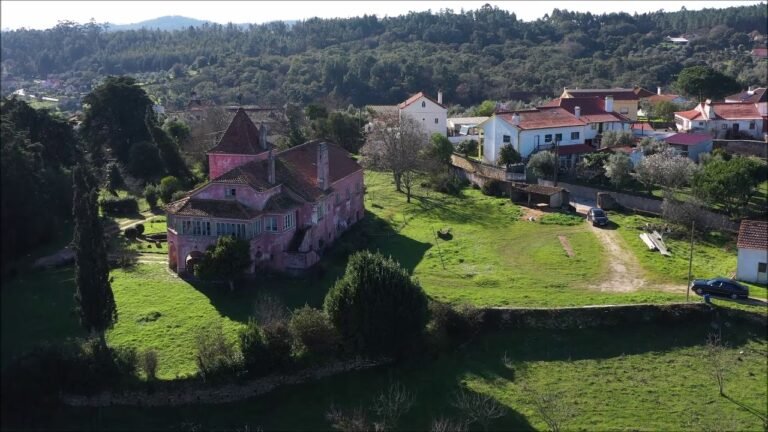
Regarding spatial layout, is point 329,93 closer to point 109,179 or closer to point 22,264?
point 109,179

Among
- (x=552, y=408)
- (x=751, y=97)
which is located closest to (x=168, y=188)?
(x=552, y=408)

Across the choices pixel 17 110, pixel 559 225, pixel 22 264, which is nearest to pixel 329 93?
pixel 17 110

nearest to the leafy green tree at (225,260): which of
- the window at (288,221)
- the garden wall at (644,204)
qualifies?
the window at (288,221)

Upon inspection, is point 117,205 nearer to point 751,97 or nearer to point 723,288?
point 723,288

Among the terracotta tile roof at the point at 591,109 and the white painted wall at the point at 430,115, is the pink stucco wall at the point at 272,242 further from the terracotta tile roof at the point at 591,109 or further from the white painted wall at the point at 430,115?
the terracotta tile roof at the point at 591,109

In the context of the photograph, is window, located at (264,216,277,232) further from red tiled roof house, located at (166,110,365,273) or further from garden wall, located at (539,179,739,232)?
garden wall, located at (539,179,739,232)

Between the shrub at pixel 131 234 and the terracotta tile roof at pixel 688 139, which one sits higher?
the terracotta tile roof at pixel 688 139
